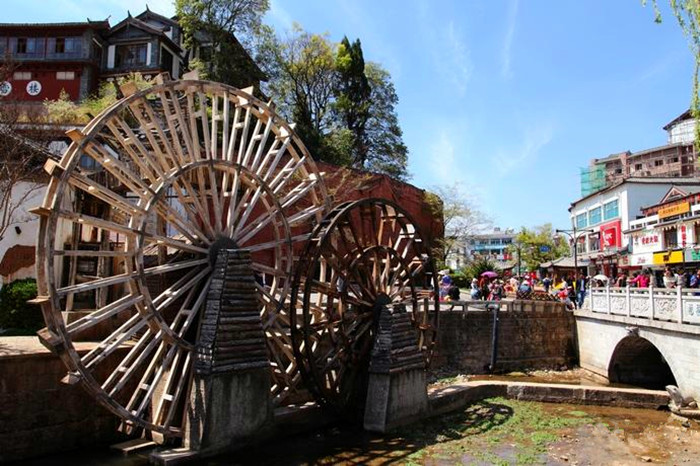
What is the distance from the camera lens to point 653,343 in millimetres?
15930

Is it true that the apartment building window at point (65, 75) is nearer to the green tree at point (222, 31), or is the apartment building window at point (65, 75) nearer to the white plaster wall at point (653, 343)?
the green tree at point (222, 31)

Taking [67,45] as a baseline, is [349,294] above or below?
below

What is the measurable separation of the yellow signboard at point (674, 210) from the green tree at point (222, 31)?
24024 mm

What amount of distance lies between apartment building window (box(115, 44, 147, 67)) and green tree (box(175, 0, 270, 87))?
10.7 feet

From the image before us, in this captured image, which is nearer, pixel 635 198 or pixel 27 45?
pixel 27 45

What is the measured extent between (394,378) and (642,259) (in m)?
28.1

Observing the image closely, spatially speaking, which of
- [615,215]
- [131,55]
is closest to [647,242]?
[615,215]

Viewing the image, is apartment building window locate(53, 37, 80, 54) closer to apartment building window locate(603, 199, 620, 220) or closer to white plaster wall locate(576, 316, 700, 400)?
white plaster wall locate(576, 316, 700, 400)

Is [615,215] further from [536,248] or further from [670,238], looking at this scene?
[536,248]

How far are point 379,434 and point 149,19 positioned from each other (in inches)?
1304

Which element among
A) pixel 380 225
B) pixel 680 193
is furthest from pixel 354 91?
pixel 380 225

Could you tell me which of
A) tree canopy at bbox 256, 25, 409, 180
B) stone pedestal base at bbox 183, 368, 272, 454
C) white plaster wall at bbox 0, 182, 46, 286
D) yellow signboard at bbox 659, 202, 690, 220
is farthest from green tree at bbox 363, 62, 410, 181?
stone pedestal base at bbox 183, 368, 272, 454

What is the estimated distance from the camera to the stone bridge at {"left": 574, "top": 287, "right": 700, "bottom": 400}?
14219 mm

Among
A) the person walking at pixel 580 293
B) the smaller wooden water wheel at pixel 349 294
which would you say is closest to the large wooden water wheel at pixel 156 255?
the smaller wooden water wheel at pixel 349 294
